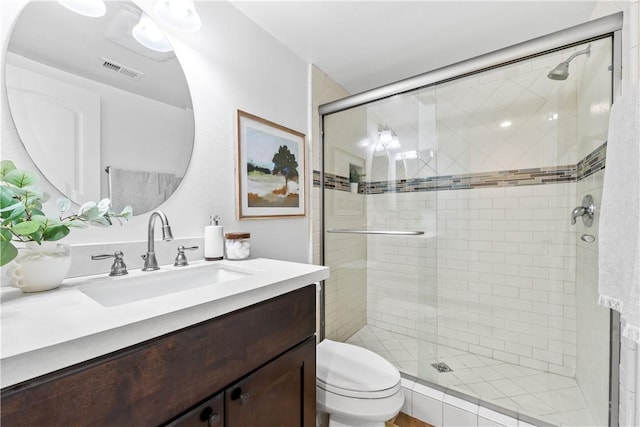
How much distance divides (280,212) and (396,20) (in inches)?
49.7

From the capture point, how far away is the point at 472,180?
6.59 feet

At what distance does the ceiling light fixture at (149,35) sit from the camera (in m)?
1.05

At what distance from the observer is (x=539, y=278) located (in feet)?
5.92

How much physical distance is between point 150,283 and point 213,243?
30cm

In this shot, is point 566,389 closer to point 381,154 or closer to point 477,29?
point 381,154

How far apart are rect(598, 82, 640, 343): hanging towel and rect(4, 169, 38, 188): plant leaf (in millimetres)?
1652

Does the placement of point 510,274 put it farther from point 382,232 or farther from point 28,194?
point 28,194

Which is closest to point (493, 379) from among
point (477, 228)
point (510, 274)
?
point (510, 274)

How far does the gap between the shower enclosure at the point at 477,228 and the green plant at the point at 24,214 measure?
4.77ft

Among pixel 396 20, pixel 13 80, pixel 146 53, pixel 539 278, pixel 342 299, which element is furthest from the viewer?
pixel 342 299

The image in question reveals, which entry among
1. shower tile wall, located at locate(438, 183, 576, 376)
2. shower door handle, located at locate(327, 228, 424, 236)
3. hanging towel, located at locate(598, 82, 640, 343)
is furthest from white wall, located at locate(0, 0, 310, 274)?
hanging towel, located at locate(598, 82, 640, 343)

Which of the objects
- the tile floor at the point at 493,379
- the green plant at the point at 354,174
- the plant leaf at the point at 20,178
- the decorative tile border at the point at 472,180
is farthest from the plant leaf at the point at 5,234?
the tile floor at the point at 493,379

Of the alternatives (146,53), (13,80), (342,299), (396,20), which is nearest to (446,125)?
(396,20)

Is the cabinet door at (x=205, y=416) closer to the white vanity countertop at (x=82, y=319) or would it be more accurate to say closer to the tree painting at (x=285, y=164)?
the white vanity countertop at (x=82, y=319)
